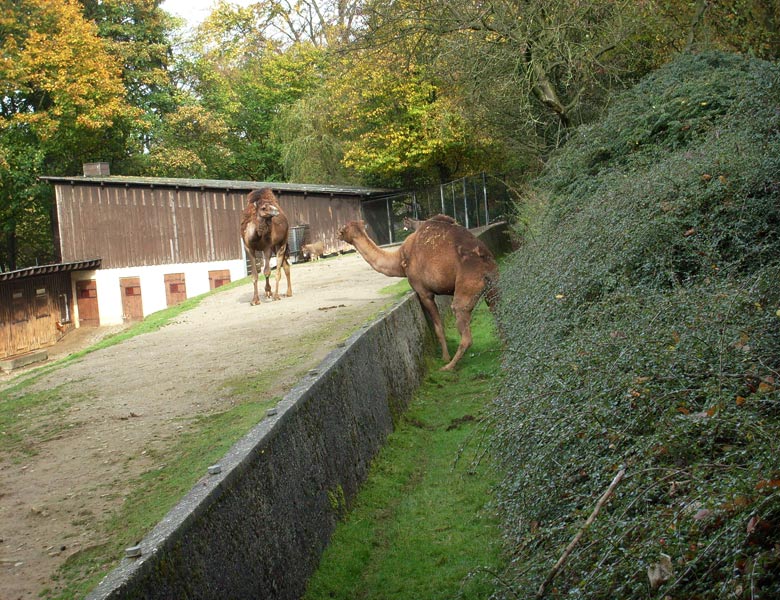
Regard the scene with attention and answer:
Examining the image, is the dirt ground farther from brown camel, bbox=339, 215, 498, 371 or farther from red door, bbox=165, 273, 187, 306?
red door, bbox=165, 273, 187, 306

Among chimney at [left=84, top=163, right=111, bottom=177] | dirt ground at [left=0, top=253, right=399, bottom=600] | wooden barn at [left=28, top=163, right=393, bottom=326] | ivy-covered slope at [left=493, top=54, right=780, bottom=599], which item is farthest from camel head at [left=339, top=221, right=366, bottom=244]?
chimney at [left=84, top=163, right=111, bottom=177]

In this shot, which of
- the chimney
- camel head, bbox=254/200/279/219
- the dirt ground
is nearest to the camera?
the dirt ground

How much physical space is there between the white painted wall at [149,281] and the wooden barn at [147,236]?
0.14 ft

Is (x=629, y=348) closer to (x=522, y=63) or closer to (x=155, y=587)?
(x=155, y=587)

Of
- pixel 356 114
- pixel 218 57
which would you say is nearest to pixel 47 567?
pixel 356 114

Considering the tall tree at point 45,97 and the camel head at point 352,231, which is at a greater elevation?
the tall tree at point 45,97

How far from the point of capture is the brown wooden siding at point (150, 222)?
126 ft

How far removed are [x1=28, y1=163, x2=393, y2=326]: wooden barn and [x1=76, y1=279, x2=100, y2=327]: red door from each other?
4 centimetres

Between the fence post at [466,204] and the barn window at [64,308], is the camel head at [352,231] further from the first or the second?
the barn window at [64,308]

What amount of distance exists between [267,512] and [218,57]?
58741 millimetres

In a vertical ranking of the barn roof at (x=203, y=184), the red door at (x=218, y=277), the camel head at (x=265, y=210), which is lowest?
the red door at (x=218, y=277)

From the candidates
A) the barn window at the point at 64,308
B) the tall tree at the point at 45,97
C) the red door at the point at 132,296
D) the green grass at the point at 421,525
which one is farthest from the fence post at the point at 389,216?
the green grass at the point at 421,525

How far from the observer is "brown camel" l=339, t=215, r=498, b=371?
45.9 feet

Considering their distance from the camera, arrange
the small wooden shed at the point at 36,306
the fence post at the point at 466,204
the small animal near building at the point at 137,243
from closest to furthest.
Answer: the small wooden shed at the point at 36,306 → the small animal near building at the point at 137,243 → the fence post at the point at 466,204
